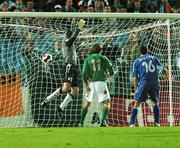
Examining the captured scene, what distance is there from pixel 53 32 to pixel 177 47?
2.65 m

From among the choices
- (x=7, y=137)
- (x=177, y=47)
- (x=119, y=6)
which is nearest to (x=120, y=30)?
(x=177, y=47)

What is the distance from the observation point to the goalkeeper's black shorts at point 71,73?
1296 cm

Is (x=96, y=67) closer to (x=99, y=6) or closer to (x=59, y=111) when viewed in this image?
(x=59, y=111)

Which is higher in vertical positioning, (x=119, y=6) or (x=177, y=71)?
(x=119, y=6)

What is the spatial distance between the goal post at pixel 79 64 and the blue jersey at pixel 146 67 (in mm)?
646

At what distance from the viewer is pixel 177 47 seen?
527 inches

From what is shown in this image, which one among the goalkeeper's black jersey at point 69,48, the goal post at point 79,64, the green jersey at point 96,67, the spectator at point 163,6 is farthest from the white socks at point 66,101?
the spectator at point 163,6

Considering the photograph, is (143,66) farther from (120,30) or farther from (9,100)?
(9,100)

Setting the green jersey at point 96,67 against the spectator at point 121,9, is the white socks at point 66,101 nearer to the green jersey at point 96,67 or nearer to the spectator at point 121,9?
the green jersey at point 96,67

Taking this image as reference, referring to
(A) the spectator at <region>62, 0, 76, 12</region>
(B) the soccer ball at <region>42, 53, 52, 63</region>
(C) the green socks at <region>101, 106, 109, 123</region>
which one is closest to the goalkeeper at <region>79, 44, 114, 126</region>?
(C) the green socks at <region>101, 106, 109, 123</region>

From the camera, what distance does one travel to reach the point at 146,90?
12.6 metres

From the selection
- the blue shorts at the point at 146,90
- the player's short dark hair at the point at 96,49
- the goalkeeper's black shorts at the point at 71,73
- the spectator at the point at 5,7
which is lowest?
the blue shorts at the point at 146,90

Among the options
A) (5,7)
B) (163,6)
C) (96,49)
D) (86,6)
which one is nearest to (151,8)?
(163,6)

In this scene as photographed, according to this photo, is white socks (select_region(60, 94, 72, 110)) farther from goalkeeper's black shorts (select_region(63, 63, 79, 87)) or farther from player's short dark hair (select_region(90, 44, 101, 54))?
player's short dark hair (select_region(90, 44, 101, 54))
